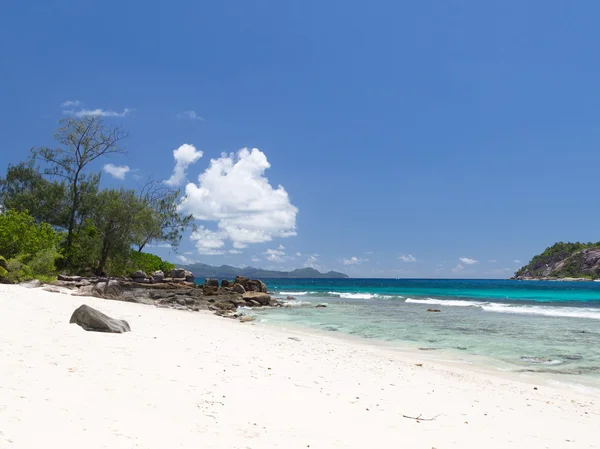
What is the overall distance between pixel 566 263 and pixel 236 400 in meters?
170

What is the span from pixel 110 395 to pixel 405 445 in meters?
3.99

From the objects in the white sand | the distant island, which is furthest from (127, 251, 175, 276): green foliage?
the distant island

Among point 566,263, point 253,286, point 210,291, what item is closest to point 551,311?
point 253,286

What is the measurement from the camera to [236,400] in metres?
6.25

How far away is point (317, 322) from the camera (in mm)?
23438

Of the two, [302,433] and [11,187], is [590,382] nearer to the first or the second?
[302,433]

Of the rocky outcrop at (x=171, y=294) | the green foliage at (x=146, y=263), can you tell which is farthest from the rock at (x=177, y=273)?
the rocky outcrop at (x=171, y=294)

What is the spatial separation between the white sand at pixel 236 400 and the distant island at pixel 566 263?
483 feet

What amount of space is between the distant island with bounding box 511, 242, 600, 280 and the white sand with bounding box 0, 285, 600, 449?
147343mm

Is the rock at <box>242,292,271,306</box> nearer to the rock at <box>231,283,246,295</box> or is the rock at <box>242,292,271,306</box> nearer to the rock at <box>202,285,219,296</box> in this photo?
the rock at <box>202,285,219,296</box>

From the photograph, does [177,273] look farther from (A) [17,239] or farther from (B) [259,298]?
(A) [17,239]

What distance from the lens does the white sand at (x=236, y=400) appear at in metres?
4.62

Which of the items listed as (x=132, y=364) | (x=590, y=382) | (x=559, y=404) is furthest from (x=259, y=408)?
(x=590, y=382)

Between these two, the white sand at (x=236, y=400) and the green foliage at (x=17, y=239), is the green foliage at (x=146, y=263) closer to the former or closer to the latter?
the green foliage at (x=17, y=239)
